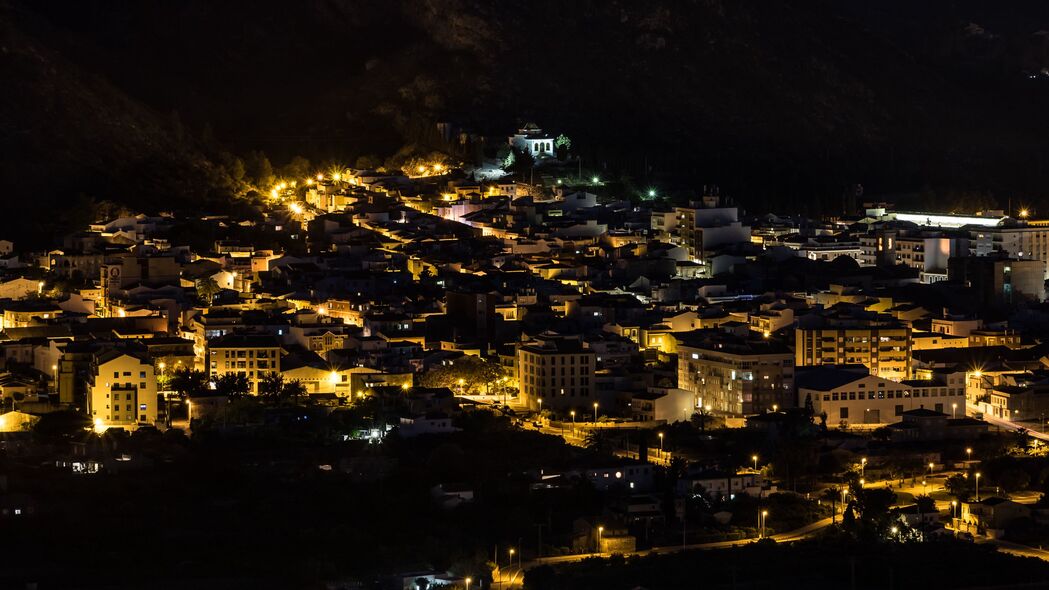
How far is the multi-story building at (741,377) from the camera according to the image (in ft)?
137

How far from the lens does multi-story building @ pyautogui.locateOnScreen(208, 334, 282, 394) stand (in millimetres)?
41938

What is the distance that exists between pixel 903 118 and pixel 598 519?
51.5 m

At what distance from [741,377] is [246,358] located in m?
7.88

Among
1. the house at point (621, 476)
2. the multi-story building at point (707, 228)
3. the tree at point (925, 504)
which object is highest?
the multi-story building at point (707, 228)

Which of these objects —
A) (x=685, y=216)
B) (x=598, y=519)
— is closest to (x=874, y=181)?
(x=685, y=216)

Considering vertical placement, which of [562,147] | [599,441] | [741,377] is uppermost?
[562,147]

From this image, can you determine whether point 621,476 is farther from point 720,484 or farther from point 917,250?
point 917,250

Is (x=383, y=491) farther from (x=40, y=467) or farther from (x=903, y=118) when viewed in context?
(x=903, y=118)

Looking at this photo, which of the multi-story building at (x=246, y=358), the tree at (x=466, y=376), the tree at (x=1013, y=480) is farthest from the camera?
the tree at (x=466, y=376)

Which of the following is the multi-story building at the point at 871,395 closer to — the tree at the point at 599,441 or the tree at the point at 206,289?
the tree at the point at 599,441

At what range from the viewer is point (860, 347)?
1775 inches

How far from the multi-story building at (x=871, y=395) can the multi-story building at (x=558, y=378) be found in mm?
3393

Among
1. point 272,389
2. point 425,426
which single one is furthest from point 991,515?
point 272,389

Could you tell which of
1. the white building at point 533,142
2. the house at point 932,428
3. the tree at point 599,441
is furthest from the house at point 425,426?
the white building at point 533,142
